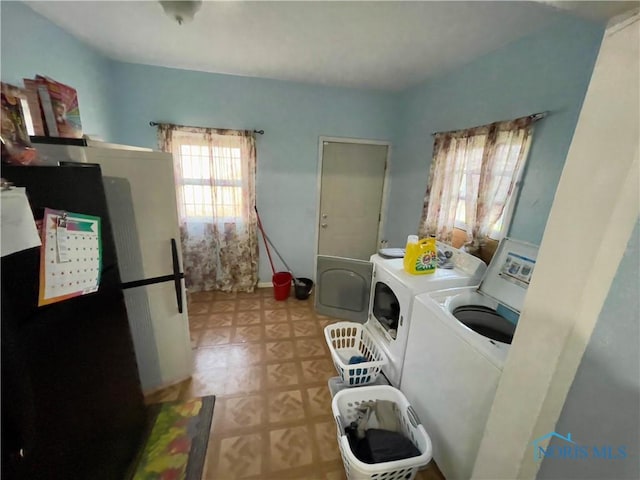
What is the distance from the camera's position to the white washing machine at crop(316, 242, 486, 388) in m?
1.61

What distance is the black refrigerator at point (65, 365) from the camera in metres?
0.71

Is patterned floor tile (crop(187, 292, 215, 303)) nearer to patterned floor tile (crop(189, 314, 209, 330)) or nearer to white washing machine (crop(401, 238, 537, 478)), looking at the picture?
patterned floor tile (crop(189, 314, 209, 330))

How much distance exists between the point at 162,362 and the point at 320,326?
1.39m

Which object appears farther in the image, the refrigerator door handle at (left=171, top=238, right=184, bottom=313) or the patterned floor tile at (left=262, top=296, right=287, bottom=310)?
the patterned floor tile at (left=262, top=296, right=287, bottom=310)

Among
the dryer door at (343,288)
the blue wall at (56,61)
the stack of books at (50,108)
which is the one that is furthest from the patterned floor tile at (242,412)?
the blue wall at (56,61)

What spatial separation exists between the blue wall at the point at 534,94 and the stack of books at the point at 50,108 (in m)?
2.63

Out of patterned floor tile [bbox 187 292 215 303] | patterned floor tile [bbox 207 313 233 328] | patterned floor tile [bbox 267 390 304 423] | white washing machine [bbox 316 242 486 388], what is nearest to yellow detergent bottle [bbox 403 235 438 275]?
white washing machine [bbox 316 242 486 388]

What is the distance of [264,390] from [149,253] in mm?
1244

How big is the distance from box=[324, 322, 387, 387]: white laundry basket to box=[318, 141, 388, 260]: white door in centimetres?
138

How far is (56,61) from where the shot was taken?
70.2 inches

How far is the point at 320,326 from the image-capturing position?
2559mm

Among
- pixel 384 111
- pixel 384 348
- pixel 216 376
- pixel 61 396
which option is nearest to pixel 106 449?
pixel 61 396

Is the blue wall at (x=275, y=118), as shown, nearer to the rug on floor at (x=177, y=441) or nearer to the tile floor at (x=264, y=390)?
the tile floor at (x=264, y=390)

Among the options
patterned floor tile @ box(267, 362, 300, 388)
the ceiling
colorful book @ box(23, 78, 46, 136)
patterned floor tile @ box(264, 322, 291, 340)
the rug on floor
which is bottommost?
the rug on floor
